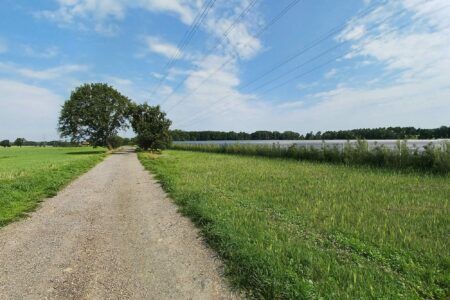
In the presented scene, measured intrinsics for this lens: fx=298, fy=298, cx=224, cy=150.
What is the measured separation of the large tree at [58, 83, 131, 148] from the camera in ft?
168

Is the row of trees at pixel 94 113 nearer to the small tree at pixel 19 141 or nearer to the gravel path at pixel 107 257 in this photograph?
the gravel path at pixel 107 257

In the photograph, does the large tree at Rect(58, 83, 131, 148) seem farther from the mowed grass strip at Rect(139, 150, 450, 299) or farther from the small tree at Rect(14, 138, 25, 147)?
the small tree at Rect(14, 138, 25, 147)

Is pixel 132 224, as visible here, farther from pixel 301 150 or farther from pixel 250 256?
pixel 301 150

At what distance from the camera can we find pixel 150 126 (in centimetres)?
4431

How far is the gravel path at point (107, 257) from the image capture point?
12.3 feet

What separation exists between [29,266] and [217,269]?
9.38 feet

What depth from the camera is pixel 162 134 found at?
44.9 metres

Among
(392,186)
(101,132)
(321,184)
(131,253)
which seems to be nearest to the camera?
(131,253)

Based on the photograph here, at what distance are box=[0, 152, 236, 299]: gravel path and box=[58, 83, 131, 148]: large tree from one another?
45.9 metres

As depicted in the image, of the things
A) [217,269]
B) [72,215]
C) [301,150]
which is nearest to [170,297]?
[217,269]

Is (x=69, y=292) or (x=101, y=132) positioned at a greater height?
(x=101, y=132)

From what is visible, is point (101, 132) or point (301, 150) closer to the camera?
point (301, 150)

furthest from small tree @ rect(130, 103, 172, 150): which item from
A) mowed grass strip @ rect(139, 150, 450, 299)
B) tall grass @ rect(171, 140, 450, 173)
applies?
mowed grass strip @ rect(139, 150, 450, 299)

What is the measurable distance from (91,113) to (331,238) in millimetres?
52999
